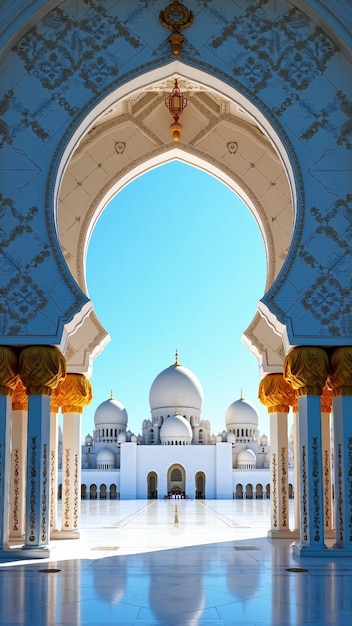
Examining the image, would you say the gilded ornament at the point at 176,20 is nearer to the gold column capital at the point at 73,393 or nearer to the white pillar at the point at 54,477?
the gold column capital at the point at 73,393

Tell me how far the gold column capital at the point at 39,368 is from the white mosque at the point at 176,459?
21524mm

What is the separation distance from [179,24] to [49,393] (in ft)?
9.88

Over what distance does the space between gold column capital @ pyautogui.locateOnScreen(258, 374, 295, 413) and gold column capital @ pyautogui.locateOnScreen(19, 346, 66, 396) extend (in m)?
2.61

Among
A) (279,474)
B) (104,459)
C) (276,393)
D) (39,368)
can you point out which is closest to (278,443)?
(279,474)

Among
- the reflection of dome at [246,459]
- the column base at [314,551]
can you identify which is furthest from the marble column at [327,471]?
the reflection of dome at [246,459]

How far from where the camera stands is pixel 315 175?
19.1 feet

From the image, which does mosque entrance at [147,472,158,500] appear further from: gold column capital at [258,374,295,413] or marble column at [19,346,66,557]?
marble column at [19,346,66,557]

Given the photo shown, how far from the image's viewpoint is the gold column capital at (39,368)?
5.49 m

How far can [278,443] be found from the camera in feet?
24.8

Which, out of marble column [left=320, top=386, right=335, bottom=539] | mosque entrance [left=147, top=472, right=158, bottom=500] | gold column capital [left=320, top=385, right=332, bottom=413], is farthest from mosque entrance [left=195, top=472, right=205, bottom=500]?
gold column capital [left=320, top=385, right=332, bottom=413]

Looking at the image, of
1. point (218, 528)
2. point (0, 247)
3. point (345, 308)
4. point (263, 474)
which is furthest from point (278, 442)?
point (263, 474)

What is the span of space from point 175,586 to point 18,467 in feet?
11.6

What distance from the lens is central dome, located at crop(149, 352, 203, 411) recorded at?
1101 inches

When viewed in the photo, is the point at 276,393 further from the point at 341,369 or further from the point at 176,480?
the point at 176,480
